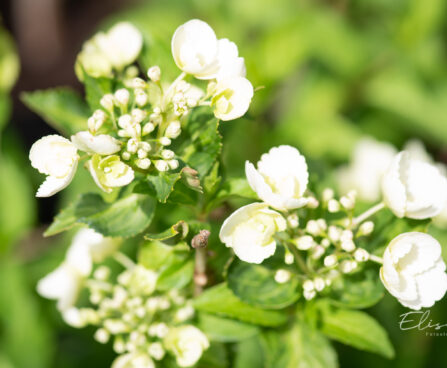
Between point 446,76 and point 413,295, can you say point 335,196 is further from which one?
point 446,76

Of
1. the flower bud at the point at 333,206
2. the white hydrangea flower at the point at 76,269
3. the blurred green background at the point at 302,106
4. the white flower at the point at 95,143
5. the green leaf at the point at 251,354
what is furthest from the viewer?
the blurred green background at the point at 302,106

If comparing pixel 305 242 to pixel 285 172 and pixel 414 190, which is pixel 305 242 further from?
pixel 414 190

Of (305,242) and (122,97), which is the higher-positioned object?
(122,97)

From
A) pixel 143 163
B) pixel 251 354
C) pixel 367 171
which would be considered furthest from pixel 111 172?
pixel 251 354

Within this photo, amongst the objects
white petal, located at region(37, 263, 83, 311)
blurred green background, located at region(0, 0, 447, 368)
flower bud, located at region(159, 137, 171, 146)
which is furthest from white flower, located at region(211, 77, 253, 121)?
blurred green background, located at region(0, 0, 447, 368)

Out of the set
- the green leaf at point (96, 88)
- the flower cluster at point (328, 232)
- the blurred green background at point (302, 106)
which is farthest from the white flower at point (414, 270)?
the blurred green background at point (302, 106)

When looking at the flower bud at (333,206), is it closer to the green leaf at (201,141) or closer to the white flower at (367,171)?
the green leaf at (201,141)
